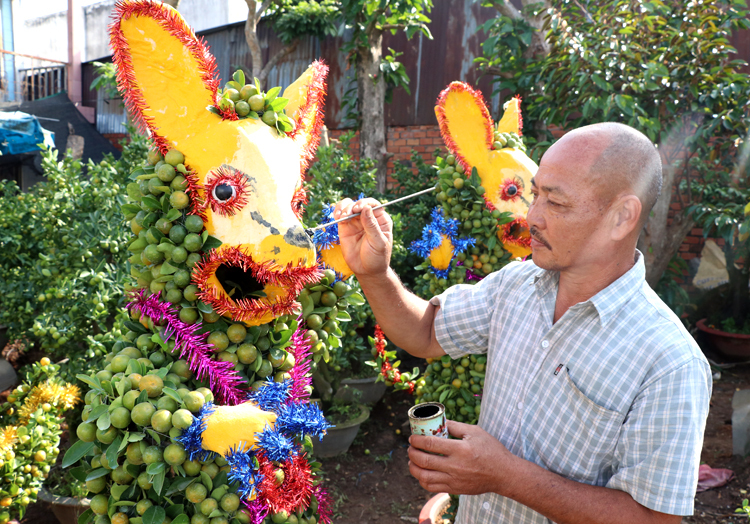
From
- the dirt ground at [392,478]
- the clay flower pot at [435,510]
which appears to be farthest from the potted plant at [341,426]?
the clay flower pot at [435,510]

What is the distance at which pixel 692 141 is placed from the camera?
4.38 metres

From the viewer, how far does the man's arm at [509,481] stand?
4.24ft

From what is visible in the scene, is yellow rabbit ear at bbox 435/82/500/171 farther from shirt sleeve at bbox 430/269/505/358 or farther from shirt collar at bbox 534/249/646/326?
shirt collar at bbox 534/249/646/326

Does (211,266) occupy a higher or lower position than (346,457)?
higher

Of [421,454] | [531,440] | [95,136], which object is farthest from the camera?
[95,136]

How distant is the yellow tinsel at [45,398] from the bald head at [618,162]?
249cm

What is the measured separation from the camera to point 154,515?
1342 millimetres

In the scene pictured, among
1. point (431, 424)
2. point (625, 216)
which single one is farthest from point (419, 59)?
point (431, 424)

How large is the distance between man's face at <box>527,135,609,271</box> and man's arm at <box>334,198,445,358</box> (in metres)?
0.46

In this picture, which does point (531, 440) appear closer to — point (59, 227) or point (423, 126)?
point (59, 227)

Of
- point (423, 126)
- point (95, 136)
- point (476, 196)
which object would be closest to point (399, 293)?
point (476, 196)

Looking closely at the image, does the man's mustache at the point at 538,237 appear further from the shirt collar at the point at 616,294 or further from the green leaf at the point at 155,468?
the green leaf at the point at 155,468

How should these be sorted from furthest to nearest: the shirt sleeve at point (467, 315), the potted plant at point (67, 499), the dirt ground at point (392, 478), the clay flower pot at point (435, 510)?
the dirt ground at point (392, 478)
the potted plant at point (67, 499)
the clay flower pot at point (435, 510)
the shirt sleeve at point (467, 315)

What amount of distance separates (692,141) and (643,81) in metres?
0.71
